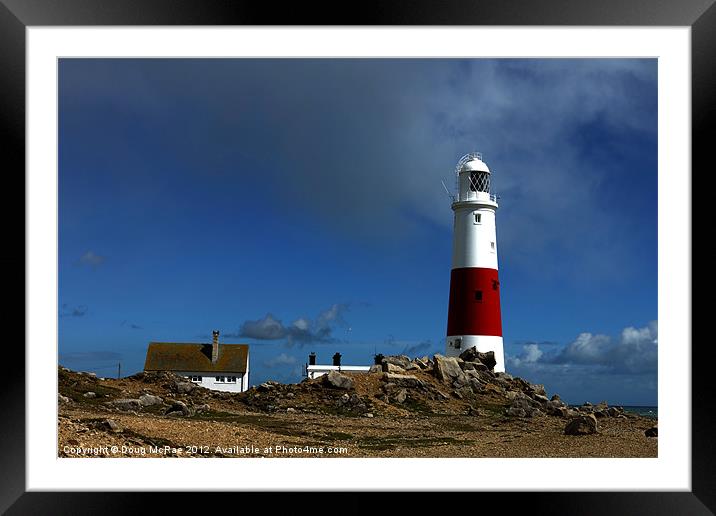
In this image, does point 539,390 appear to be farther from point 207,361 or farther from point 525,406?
point 207,361

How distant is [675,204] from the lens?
24.9 feet

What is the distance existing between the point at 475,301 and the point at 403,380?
447 centimetres

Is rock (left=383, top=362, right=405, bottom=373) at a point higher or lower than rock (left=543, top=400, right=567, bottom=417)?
higher

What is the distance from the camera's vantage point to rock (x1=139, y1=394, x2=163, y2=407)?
18.6 metres

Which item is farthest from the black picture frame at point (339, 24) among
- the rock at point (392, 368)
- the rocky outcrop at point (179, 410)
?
→ the rock at point (392, 368)

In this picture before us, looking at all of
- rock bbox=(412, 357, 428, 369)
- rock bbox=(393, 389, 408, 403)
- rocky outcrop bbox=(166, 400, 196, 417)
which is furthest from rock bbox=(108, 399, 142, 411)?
rock bbox=(412, 357, 428, 369)

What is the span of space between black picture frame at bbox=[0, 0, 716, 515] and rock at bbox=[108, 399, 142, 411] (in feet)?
36.3

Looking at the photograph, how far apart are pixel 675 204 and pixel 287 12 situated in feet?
13.3

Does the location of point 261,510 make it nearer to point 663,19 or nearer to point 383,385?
point 663,19

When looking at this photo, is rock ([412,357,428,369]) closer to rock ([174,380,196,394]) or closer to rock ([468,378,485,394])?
rock ([468,378,485,394])

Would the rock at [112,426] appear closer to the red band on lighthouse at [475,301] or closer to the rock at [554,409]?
the rock at [554,409]

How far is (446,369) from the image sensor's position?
77.9ft

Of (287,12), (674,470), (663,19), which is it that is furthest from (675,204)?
(287,12)

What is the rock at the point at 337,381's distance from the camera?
69.7 feet
